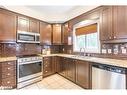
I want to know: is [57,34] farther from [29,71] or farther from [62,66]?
[29,71]

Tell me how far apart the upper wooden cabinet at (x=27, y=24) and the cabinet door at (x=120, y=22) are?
9.06 ft

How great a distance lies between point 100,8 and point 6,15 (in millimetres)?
2675

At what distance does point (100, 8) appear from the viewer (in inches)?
119

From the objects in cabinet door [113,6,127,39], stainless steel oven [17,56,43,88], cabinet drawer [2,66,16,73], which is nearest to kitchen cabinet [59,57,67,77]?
stainless steel oven [17,56,43,88]

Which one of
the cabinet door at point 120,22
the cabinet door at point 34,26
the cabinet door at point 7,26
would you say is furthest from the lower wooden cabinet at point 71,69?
the cabinet door at point 7,26

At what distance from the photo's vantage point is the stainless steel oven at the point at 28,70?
3164mm

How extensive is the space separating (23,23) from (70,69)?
220 cm

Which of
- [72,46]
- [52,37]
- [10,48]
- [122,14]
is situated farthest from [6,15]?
[122,14]

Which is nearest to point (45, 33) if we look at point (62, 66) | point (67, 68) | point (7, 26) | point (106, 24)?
point (62, 66)

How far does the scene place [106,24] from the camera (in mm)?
2777

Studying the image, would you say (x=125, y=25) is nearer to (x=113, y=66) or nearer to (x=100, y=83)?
(x=113, y=66)

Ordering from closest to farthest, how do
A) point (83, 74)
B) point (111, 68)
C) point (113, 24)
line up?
point (111, 68) < point (113, 24) < point (83, 74)

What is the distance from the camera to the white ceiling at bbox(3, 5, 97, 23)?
3.44m

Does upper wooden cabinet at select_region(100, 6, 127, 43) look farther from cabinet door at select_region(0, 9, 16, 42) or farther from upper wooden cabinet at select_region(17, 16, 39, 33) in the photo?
cabinet door at select_region(0, 9, 16, 42)
